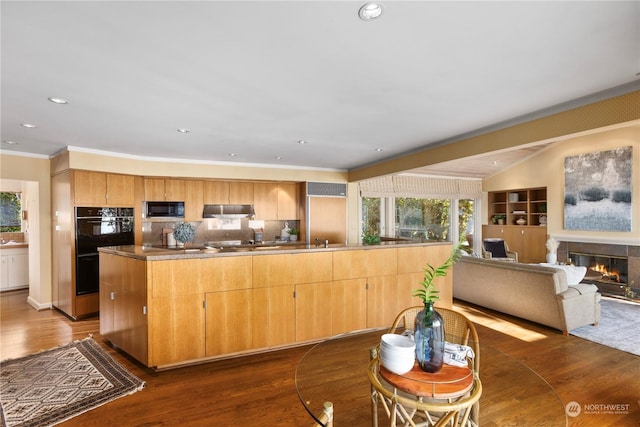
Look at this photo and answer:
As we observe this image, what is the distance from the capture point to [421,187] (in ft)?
26.7

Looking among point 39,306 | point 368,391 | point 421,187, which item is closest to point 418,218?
point 421,187

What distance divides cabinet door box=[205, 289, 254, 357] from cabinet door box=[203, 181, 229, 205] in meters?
3.38

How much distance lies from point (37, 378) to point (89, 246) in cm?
243

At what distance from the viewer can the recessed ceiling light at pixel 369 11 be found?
65.4 inches

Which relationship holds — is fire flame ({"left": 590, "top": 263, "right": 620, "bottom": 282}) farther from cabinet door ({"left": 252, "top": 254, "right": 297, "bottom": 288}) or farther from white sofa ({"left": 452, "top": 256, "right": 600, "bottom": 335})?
cabinet door ({"left": 252, "top": 254, "right": 297, "bottom": 288})

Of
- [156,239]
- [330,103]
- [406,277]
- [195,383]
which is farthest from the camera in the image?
[156,239]

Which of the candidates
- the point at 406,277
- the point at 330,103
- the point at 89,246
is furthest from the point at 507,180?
the point at 89,246

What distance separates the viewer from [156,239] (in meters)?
6.16

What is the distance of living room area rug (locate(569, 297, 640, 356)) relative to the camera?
3.77 m

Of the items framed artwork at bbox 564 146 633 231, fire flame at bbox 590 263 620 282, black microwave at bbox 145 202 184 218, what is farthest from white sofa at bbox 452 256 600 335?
black microwave at bbox 145 202 184 218

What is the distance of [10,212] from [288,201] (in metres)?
5.89

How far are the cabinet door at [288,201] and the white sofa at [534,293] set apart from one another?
3.51 meters

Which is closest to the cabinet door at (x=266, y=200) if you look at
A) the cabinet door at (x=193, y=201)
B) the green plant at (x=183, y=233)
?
the cabinet door at (x=193, y=201)

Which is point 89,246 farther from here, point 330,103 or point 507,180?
point 507,180
